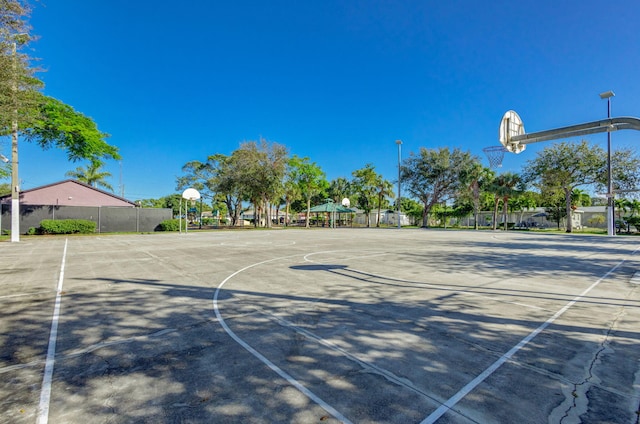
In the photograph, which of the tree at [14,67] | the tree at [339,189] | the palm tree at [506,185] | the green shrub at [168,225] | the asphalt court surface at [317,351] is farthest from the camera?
the tree at [339,189]

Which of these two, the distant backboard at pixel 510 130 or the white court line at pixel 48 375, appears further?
the distant backboard at pixel 510 130

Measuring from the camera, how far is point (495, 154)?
9508 millimetres

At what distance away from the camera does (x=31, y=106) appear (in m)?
13.4

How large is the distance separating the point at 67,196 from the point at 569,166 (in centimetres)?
5388

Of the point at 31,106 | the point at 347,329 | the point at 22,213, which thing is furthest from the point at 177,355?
the point at 22,213

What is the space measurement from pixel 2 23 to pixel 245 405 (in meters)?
13.5

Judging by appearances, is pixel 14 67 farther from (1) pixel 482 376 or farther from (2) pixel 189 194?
(2) pixel 189 194

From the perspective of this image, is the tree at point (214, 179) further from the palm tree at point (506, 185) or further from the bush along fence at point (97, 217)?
the palm tree at point (506, 185)

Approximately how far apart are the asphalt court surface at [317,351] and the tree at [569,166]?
3519 centimetres

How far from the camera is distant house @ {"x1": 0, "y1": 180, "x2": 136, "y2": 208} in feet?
95.3

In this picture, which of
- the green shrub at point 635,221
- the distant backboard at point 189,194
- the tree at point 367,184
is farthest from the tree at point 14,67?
the green shrub at point 635,221

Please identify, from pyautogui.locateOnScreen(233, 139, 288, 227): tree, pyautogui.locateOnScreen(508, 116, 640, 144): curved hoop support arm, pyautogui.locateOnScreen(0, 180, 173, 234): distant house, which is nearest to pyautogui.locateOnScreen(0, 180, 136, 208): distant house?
pyautogui.locateOnScreen(0, 180, 173, 234): distant house

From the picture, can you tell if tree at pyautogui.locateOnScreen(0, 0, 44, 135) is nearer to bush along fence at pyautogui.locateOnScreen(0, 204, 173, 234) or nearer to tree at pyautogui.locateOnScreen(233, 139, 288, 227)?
bush along fence at pyautogui.locateOnScreen(0, 204, 173, 234)

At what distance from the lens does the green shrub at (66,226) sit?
2339cm
